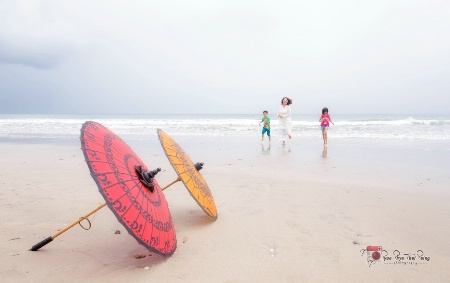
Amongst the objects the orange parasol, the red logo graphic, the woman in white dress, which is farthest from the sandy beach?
the woman in white dress

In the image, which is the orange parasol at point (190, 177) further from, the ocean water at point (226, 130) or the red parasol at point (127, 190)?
the ocean water at point (226, 130)

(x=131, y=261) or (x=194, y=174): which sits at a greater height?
(x=194, y=174)

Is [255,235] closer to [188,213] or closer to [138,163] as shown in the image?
[188,213]

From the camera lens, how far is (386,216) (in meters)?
3.96

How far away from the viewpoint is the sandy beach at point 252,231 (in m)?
2.58

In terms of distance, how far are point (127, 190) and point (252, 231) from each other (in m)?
1.72

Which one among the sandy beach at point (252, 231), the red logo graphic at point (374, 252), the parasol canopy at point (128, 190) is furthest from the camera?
the red logo graphic at point (374, 252)

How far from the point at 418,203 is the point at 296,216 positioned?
199cm

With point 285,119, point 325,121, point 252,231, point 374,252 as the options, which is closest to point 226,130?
point 285,119

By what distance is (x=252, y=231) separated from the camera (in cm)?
348

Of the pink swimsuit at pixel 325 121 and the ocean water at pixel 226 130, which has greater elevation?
the pink swimsuit at pixel 325 121

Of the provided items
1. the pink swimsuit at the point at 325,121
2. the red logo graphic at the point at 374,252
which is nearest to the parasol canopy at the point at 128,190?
the red logo graphic at the point at 374,252

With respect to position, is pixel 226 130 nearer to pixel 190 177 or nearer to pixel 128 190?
pixel 190 177

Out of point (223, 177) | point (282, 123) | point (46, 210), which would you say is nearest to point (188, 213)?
point (46, 210)
